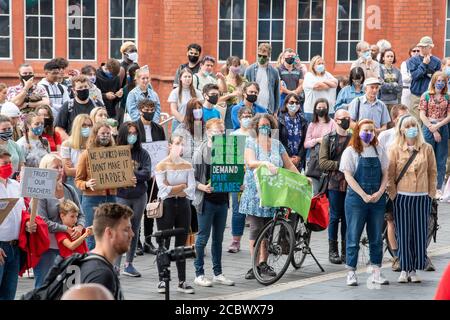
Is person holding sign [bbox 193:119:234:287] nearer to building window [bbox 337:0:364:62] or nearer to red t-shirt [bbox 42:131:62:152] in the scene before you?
red t-shirt [bbox 42:131:62:152]

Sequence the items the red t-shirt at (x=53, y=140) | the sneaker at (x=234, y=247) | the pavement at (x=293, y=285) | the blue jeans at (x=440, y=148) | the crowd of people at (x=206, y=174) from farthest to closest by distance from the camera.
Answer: the blue jeans at (x=440, y=148) → the sneaker at (x=234, y=247) → the red t-shirt at (x=53, y=140) → the pavement at (x=293, y=285) → the crowd of people at (x=206, y=174)

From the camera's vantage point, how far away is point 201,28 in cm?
2900

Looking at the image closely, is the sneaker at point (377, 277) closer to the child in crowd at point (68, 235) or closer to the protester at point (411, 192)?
the protester at point (411, 192)

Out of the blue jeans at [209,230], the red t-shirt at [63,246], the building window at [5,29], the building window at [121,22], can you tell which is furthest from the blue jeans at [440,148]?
the building window at [5,29]

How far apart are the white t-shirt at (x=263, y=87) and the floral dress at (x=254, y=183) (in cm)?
563

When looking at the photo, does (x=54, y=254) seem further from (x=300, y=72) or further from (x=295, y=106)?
(x=300, y=72)

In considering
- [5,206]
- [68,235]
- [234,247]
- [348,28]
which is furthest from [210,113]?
[348,28]

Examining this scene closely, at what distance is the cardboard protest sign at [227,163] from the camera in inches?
542

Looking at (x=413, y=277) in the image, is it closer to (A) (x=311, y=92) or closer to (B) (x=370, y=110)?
(B) (x=370, y=110)

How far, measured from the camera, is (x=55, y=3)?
2889 cm

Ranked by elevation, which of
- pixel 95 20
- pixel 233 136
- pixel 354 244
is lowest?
pixel 354 244

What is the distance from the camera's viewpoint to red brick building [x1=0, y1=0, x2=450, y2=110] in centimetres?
2891
